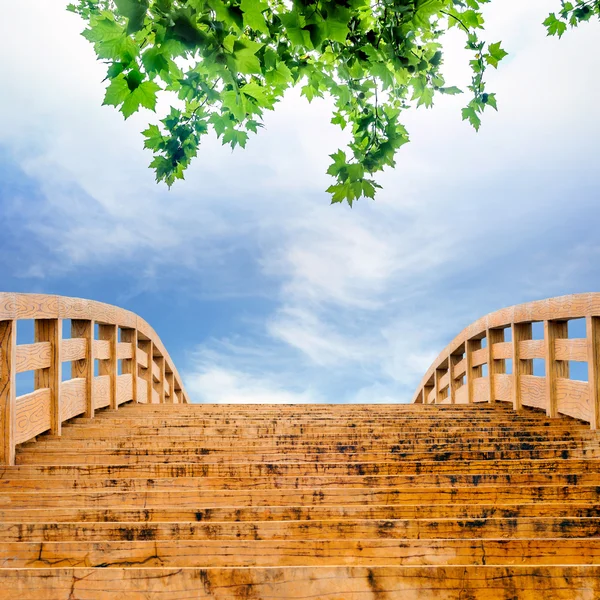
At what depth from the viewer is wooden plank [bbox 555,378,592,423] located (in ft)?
14.2

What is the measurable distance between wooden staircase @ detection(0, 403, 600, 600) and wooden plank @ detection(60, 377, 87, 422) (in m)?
0.21

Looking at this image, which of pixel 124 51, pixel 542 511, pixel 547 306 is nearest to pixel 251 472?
pixel 542 511

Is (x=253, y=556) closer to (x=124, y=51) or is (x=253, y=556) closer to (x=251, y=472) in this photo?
(x=251, y=472)

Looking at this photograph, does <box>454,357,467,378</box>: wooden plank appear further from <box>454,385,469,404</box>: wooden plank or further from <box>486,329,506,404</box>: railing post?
<box>486,329,506,404</box>: railing post

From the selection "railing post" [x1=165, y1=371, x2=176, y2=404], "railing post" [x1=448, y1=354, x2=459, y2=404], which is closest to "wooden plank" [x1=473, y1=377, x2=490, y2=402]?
"railing post" [x1=448, y1=354, x2=459, y2=404]

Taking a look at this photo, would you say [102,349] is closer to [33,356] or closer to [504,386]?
[33,356]

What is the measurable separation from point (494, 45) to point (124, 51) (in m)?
2.27

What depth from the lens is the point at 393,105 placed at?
4.22m

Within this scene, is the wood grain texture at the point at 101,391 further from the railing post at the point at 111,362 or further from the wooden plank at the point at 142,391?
the wooden plank at the point at 142,391

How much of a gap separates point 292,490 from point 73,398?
2682 millimetres

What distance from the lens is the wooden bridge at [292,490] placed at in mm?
1666

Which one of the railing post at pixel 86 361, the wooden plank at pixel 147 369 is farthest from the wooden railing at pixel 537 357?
the wooden plank at pixel 147 369

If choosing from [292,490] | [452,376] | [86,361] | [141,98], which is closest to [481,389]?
[452,376]

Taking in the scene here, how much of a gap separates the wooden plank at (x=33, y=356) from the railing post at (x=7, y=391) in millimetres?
142
